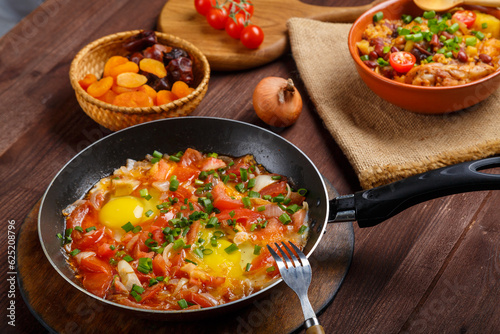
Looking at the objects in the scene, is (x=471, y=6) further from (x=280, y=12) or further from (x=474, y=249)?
(x=474, y=249)

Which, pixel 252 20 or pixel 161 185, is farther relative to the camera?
pixel 252 20

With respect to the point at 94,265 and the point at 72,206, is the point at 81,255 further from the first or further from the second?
the point at 72,206

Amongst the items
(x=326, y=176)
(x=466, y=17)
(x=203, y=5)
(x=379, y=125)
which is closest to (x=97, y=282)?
(x=326, y=176)

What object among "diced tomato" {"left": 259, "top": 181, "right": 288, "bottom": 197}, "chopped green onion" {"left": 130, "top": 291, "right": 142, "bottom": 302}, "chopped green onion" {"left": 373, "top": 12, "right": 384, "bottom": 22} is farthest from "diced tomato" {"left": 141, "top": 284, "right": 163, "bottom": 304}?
"chopped green onion" {"left": 373, "top": 12, "right": 384, "bottom": 22}

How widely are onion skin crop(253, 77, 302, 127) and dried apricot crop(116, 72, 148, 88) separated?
781 mm

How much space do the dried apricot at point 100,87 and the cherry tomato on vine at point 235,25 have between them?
107 cm

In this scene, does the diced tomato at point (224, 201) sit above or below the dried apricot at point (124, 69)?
below

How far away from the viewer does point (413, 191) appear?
7.44ft

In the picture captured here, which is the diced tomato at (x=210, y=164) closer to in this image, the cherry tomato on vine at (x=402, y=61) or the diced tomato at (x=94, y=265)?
the diced tomato at (x=94, y=265)

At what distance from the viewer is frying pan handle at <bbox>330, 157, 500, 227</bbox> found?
2.22 meters

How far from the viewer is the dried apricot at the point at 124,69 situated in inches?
129

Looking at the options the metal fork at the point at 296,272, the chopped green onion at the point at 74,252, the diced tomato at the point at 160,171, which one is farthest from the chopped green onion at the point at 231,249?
the chopped green onion at the point at 74,252

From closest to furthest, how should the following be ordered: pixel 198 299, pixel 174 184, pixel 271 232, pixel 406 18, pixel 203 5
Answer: pixel 198 299 → pixel 271 232 → pixel 174 184 → pixel 406 18 → pixel 203 5

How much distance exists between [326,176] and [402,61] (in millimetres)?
944
